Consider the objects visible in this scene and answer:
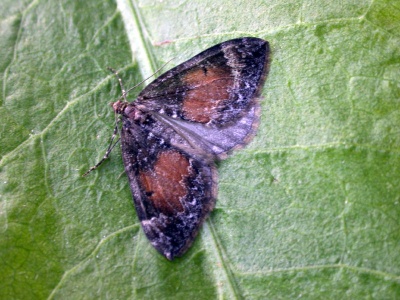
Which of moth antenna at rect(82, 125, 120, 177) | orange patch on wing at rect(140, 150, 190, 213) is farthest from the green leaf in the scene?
orange patch on wing at rect(140, 150, 190, 213)

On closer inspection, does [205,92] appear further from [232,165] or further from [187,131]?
[232,165]

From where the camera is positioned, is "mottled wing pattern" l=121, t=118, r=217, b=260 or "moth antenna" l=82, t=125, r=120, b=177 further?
"moth antenna" l=82, t=125, r=120, b=177

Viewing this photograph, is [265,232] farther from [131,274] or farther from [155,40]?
[155,40]

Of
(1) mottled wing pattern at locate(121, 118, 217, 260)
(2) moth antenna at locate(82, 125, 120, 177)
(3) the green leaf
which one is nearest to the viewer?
(3) the green leaf

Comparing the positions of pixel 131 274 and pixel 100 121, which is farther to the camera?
pixel 100 121

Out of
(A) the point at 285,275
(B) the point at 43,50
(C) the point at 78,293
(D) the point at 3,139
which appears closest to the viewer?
(A) the point at 285,275

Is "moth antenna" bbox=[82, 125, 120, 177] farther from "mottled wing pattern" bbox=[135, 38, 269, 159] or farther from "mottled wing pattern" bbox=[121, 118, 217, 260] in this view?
"mottled wing pattern" bbox=[135, 38, 269, 159]

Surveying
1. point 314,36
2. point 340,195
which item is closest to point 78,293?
point 340,195

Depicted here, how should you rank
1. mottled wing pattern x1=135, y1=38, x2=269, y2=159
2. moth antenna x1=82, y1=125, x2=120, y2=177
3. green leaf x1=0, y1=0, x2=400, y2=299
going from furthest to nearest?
moth antenna x1=82, y1=125, x2=120, y2=177
mottled wing pattern x1=135, y1=38, x2=269, y2=159
green leaf x1=0, y1=0, x2=400, y2=299

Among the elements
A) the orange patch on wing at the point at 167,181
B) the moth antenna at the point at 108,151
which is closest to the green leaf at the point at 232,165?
the moth antenna at the point at 108,151
